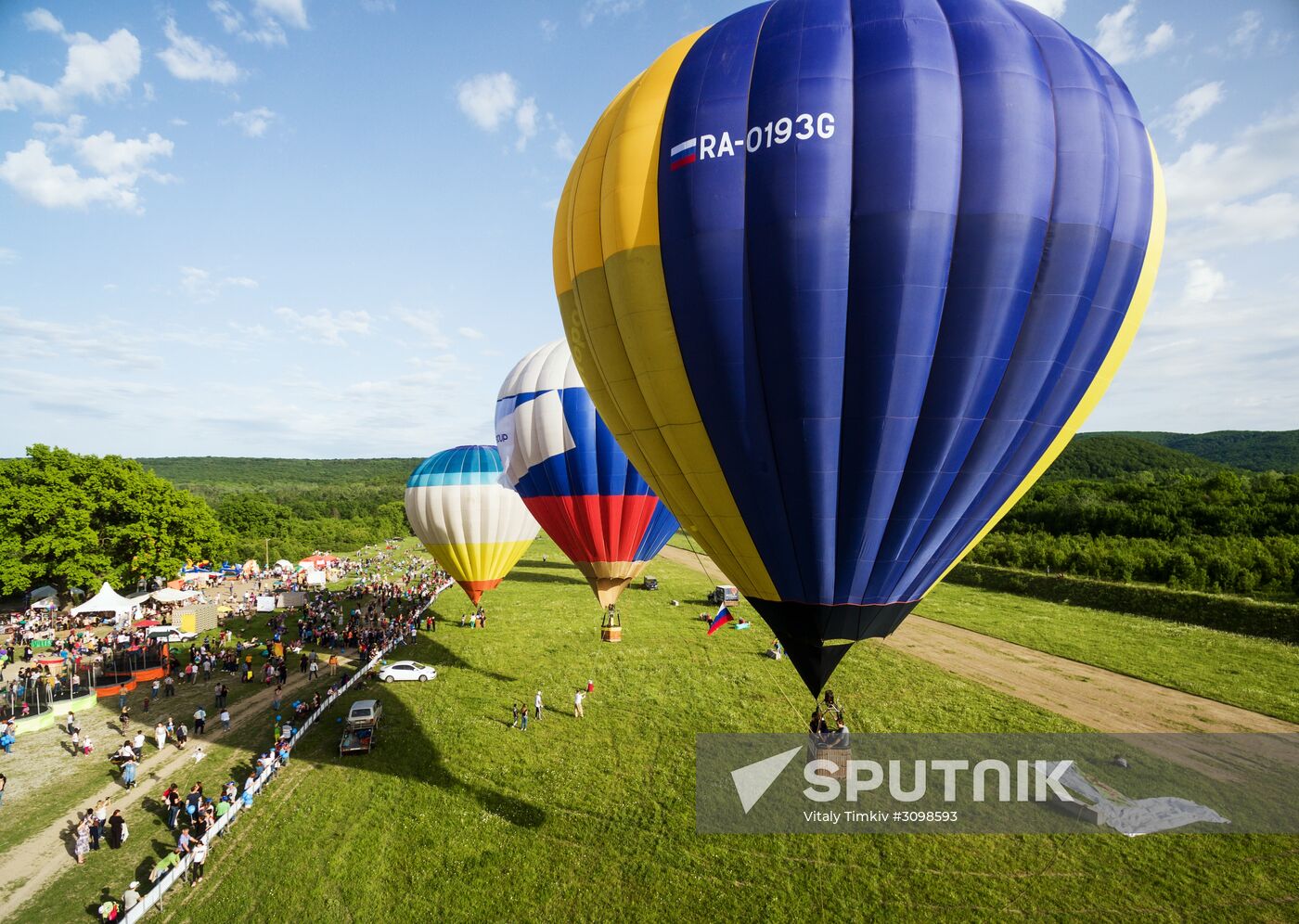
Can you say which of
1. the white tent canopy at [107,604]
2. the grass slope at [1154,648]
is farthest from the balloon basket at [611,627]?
the white tent canopy at [107,604]

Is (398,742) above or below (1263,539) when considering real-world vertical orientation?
below

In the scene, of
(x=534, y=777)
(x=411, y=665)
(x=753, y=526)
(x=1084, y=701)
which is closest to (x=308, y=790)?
(x=534, y=777)

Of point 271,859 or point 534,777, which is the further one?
point 534,777

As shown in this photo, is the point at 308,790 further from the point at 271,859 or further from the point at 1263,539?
the point at 1263,539

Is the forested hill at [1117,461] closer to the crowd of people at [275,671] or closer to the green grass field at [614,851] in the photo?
the crowd of people at [275,671]

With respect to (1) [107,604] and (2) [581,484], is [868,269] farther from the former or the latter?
(1) [107,604]

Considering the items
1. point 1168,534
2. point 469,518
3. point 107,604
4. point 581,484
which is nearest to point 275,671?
point 469,518
